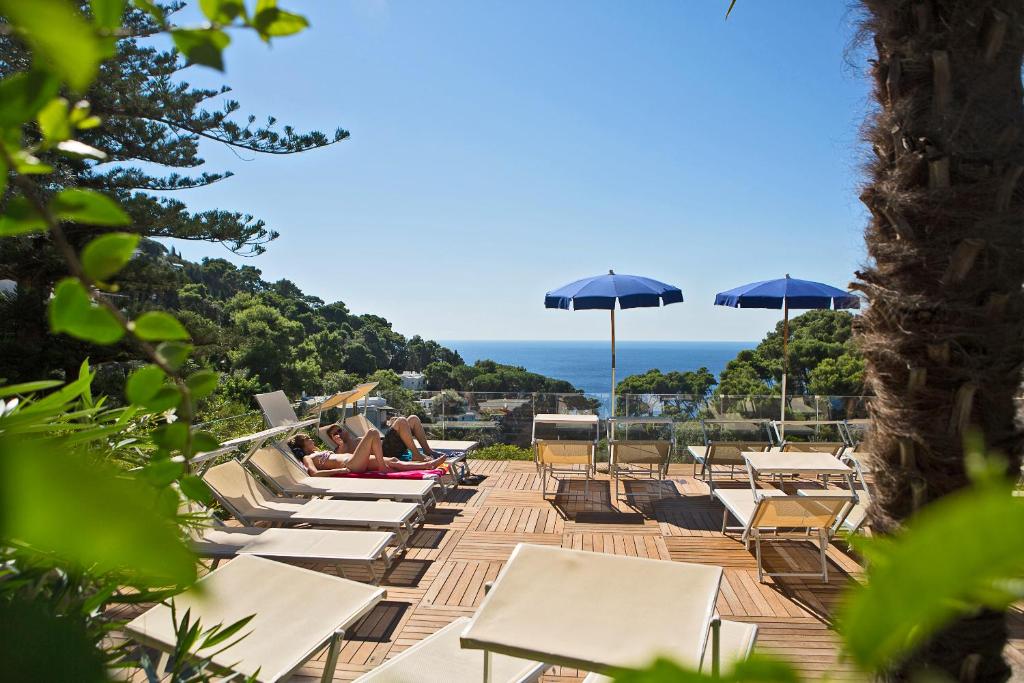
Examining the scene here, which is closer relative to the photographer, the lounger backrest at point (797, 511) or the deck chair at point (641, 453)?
the lounger backrest at point (797, 511)

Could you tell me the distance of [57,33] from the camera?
0.20 metres

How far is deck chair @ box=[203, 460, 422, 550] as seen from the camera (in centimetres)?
560

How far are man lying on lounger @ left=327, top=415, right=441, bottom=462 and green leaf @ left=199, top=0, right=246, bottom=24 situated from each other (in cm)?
815

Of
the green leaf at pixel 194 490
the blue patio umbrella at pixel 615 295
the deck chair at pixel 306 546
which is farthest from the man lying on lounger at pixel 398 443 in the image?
the green leaf at pixel 194 490

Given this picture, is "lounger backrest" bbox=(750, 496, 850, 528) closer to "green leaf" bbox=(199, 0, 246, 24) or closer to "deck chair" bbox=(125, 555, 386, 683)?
"deck chair" bbox=(125, 555, 386, 683)

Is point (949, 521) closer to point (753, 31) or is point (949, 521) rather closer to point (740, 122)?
point (753, 31)

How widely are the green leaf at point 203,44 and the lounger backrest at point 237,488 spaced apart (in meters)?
5.88

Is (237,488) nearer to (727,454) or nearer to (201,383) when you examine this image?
(727,454)

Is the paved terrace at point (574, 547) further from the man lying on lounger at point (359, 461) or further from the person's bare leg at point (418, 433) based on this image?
the person's bare leg at point (418, 433)

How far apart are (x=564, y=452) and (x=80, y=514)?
7.75 m

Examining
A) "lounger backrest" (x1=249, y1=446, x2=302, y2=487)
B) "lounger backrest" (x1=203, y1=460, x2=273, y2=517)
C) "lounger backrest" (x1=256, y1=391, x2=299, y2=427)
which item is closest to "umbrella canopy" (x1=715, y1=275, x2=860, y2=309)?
"lounger backrest" (x1=256, y1=391, x2=299, y2=427)

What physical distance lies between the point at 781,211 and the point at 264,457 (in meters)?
24.3

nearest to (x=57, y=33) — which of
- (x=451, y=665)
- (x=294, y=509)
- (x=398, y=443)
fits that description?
(x=451, y=665)

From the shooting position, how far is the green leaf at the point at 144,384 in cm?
44
